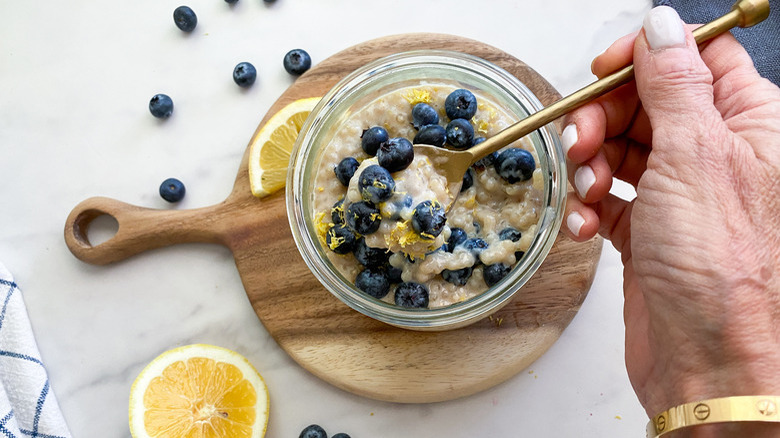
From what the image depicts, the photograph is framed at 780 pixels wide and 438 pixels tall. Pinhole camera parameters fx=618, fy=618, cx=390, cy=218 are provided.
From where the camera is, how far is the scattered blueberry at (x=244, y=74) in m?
2.30

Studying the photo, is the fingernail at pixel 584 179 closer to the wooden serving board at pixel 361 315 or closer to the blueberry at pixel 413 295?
the wooden serving board at pixel 361 315

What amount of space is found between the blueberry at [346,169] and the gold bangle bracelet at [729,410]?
3.17 feet

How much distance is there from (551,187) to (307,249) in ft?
2.28

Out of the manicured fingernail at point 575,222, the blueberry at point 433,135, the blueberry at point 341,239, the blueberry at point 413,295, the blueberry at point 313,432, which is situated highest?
the blueberry at point 433,135

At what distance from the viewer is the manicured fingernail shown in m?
1.70

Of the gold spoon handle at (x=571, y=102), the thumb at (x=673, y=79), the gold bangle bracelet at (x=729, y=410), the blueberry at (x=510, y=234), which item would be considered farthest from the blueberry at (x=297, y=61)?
the gold bangle bracelet at (x=729, y=410)

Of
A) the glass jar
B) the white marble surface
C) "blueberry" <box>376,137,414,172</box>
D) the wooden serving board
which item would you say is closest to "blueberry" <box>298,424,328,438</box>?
the white marble surface

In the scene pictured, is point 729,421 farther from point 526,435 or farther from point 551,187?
point 526,435

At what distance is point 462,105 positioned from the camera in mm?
1661

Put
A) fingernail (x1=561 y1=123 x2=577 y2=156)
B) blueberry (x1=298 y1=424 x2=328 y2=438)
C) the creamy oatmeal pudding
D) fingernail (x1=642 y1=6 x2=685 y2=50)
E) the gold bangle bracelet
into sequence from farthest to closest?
blueberry (x1=298 y1=424 x2=328 y2=438), fingernail (x1=561 y1=123 x2=577 y2=156), the creamy oatmeal pudding, fingernail (x1=642 y1=6 x2=685 y2=50), the gold bangle bracelet

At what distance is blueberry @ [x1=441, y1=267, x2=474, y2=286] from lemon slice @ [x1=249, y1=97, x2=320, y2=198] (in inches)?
27.7

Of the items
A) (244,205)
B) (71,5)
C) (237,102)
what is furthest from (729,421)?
(71,5)

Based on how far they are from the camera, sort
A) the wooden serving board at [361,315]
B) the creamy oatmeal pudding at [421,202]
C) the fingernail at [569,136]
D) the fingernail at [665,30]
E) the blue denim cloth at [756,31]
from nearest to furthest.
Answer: the fingernail at [665,30], the creamy oatmeal pudding at [421,202], the fingernail at [569,136], the wooden serving board at [361,315], the blue denim cloth at [756,31]

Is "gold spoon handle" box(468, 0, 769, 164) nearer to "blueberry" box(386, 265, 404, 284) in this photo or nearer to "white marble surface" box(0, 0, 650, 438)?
"blueberry" box(386, 265, 404, 284)
